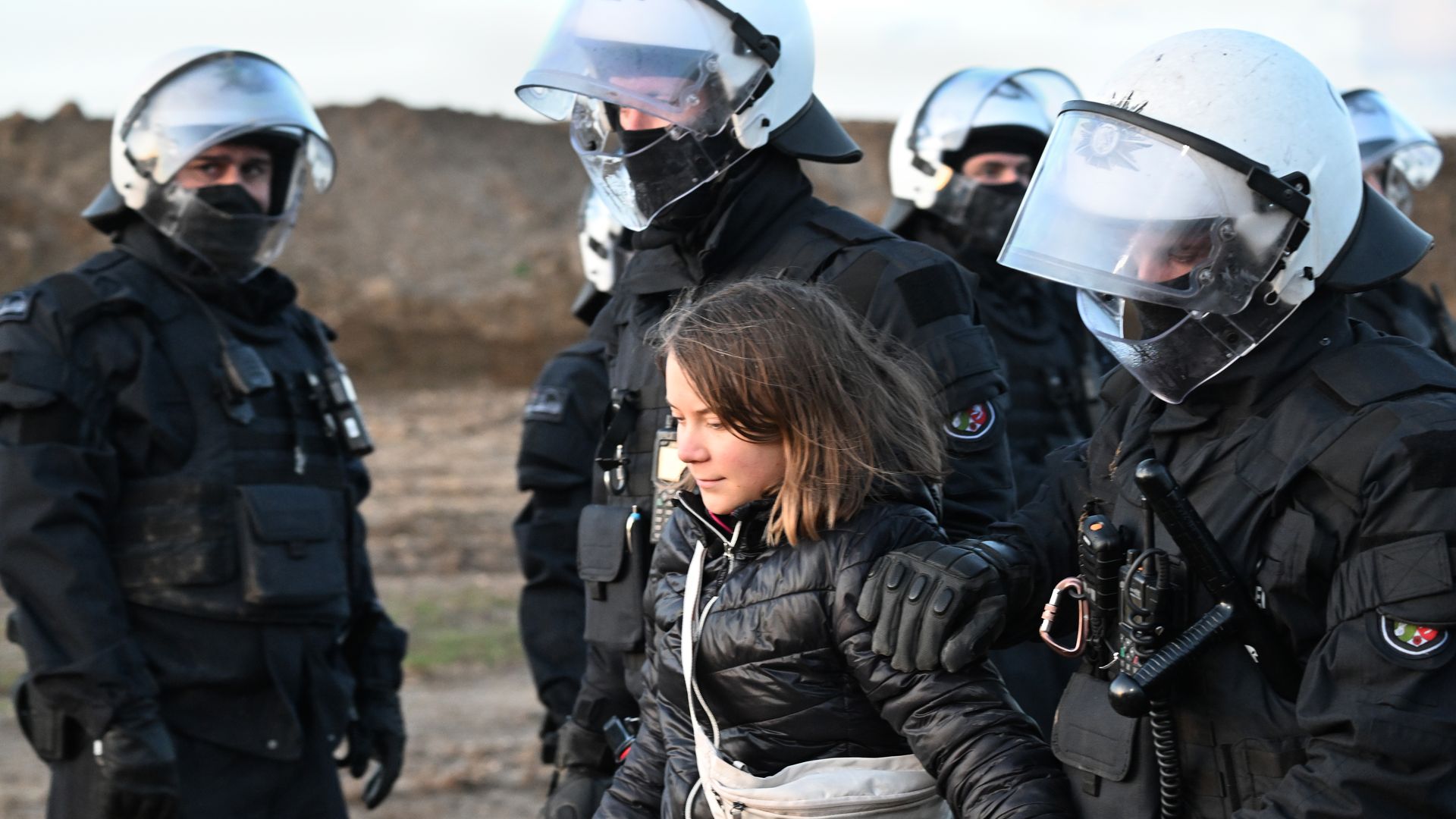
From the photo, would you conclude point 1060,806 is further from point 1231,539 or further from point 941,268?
point 941,268

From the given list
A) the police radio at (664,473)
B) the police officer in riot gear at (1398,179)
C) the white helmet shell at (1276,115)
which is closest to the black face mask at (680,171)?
the police radio at (664,473)

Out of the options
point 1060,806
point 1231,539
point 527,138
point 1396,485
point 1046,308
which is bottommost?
point 527,138

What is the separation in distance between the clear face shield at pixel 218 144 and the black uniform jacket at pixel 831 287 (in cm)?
165

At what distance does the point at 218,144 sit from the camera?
14.9 feet

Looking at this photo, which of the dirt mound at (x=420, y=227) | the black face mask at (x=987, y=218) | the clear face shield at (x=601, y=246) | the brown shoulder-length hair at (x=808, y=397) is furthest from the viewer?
the dirt mound at (x=420, y=227)

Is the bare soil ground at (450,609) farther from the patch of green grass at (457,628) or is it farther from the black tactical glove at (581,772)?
the black tactical glove at (581,772)

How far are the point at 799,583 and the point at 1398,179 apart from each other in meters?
4.49

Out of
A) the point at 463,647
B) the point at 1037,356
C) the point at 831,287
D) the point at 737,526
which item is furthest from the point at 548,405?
the point at 463,647

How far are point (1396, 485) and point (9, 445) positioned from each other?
132 inches

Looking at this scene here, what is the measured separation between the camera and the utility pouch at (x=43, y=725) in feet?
12.9

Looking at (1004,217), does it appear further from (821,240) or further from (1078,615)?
(1078,615)

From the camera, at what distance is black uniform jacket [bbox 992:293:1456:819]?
184 cm

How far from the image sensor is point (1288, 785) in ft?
6.30

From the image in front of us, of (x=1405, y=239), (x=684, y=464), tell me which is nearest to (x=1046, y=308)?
(x=684, y=464)
